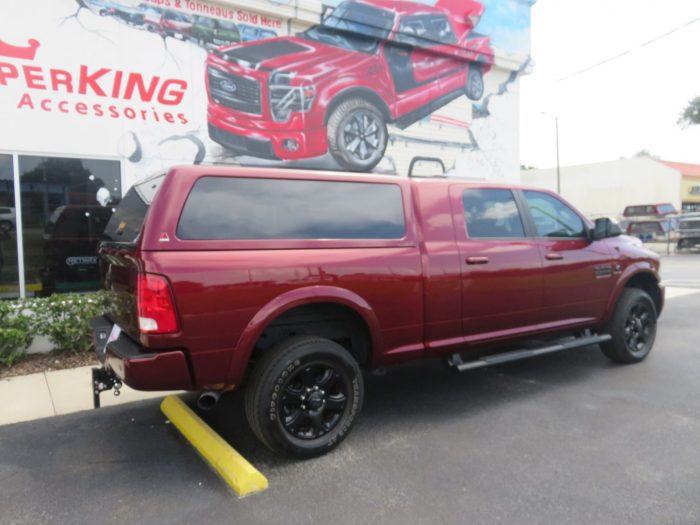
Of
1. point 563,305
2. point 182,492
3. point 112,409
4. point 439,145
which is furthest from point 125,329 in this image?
point 439,145

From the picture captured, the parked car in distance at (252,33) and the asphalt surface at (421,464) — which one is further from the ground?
the parked car in distance at (252,33)

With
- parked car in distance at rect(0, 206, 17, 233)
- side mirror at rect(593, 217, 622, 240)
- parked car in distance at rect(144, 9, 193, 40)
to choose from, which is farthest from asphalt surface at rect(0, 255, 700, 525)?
parked car in distance at rect(144, 9, 193, 40)

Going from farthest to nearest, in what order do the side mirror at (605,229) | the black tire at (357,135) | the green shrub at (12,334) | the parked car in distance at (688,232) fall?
the parked car in distance at (688,232) → the black tire at (357,135) → the green shrub at (12,334) → the side mirror at (605,229)

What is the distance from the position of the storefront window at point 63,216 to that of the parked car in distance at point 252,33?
8.94 ft

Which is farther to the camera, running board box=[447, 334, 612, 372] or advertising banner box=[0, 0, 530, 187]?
advertising banner box=[0, 0, 530, 187]

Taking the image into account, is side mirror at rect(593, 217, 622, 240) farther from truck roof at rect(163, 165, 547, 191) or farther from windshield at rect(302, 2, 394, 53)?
windshield at rect(302, 2, 394, 53)

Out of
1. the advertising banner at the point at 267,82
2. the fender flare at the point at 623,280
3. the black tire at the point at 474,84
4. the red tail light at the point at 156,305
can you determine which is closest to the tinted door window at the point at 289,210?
the red tail light at the point at 156,305

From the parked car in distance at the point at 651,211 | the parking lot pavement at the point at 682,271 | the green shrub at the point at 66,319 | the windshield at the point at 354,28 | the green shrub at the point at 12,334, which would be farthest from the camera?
the parked car in distance at the point at 651,211

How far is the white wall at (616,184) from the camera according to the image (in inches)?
1617

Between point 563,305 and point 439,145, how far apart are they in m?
6.08

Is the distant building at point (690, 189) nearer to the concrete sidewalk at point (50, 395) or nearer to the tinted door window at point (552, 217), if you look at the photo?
the tinted door window at point (552, 217)

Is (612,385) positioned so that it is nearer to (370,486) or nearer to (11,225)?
(370,486)

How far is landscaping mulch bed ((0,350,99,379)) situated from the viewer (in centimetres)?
536

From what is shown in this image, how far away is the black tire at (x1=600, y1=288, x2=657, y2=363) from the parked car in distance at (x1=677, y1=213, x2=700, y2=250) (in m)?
19.3
